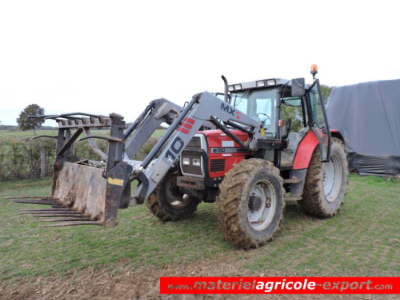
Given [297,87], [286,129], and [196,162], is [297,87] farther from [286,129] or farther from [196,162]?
[196,162]

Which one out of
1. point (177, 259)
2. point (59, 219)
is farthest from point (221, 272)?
point (59, 219)

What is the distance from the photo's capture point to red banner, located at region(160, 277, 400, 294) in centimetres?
332

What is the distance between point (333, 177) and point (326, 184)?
24 cm

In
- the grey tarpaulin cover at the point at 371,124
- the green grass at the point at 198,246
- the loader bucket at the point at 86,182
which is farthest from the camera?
the grey tarpaulin cover at the point at 371,124

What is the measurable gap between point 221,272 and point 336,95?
33.4ft

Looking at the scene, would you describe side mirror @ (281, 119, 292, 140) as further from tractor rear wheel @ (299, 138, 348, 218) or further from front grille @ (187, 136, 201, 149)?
front grille @ (187, 136, 201, 149)

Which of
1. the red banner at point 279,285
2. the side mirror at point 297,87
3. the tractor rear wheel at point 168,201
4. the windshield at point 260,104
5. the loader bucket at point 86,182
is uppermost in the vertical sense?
the side mirror at point 297,87

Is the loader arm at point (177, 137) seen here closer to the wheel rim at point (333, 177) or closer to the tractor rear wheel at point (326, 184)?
the tractor rear wheel at point (326, 184)

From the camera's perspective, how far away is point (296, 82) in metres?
4.88

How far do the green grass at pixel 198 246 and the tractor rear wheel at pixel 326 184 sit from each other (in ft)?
0.78

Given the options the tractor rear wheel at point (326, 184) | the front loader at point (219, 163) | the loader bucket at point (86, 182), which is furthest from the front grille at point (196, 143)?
the tractor rear wheel at point (326, 184)

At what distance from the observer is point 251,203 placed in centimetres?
451

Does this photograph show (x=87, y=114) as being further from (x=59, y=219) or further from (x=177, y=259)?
(x=177, y=259)

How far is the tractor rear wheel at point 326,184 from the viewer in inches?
215
